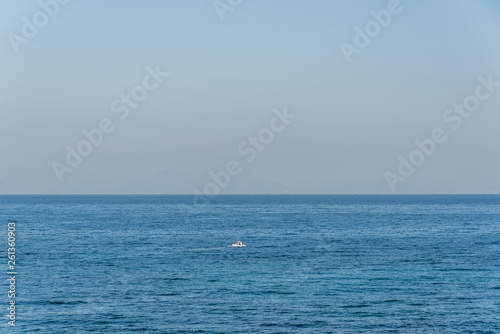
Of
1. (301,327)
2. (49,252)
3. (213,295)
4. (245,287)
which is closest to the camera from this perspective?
(301,327)

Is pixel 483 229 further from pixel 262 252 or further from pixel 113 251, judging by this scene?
pixel 113 251

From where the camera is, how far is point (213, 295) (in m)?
62.4

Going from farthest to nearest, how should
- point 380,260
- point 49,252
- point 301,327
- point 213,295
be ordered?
point 49,252
point 380,260
point 213,295
point 301,327

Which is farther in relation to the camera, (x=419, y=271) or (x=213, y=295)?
(x=419, y=271)

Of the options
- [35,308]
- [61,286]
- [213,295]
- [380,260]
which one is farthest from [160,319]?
[380,260]

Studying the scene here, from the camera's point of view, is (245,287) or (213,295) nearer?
(213,295)

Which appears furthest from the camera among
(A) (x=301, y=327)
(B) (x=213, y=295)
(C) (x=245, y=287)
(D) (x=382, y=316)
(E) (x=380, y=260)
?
(E) (x=380, y=260)

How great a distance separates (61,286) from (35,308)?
29.5 ft

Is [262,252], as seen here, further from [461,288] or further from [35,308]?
[35,308]

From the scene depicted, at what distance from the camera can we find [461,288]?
217ft

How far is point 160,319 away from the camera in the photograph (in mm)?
54062

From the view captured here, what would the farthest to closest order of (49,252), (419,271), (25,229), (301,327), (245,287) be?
1. (25,229)
2. (49,252)
3. (419,271)
4. (245,287)
5. (301,327)

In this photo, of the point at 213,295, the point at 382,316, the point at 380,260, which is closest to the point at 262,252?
the point at 380,260

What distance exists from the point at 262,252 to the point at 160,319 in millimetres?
42707
